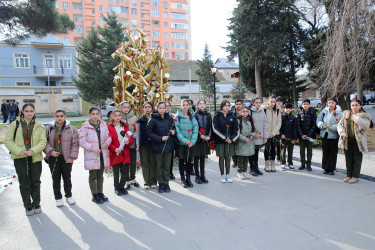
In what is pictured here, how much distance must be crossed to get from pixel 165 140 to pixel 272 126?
2.80m

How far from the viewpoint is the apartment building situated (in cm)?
4700

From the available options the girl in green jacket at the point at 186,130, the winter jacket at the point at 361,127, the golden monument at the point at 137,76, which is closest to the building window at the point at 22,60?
the golden monument at the point at 137,76

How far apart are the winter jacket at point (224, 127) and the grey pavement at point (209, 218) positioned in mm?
974

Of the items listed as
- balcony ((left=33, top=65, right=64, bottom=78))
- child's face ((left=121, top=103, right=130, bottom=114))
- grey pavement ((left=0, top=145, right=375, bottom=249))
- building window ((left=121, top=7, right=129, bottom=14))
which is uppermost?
building window ((left=121, top=7, right=129, bottom=14))

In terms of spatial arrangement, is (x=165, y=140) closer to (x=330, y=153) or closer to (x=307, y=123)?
(x=307, y=123)

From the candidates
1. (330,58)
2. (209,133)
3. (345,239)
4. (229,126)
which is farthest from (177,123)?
(330,58)

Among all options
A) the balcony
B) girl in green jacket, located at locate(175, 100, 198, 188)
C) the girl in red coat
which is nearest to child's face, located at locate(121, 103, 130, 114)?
the girl in red coat

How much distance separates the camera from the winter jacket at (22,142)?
3.67m

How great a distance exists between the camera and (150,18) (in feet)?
173

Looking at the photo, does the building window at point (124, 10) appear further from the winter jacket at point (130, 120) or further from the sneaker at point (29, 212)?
the sneaker at point (29, 212)

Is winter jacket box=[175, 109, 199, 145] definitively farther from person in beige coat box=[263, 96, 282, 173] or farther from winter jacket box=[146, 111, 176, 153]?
person in beige coat box=[263, 96, 282, 173]

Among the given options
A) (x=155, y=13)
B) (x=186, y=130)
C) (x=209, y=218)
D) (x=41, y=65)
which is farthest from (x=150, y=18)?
(x=209, y=218)

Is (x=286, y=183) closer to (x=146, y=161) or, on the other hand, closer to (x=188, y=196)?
(x=188, y=196)

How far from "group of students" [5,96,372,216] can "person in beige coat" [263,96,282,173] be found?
0.02 metres
